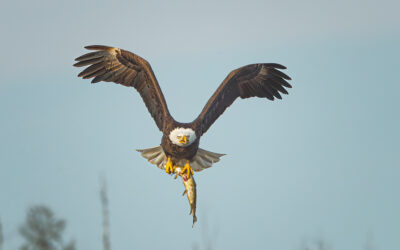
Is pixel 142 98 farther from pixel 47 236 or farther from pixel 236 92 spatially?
pixel 47 236

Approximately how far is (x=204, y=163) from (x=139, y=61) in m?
1.70

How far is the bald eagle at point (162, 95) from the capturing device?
14078 millimetres

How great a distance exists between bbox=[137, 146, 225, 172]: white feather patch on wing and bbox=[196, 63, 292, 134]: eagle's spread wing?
42 centimetres

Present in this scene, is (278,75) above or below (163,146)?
above

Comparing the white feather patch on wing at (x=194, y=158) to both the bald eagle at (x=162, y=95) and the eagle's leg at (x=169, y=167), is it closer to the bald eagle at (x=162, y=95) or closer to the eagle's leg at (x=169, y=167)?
the bald eagle at (x=162, y=95)

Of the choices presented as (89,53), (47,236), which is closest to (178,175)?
(89,53)

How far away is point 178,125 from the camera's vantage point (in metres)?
14.0

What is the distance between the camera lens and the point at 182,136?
45.3 ft

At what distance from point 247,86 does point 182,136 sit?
2.19m

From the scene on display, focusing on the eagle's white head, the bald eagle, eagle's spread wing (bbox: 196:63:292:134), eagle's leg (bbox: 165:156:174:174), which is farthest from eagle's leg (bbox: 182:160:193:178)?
eagle's spread wing (bbox: 196:63:292:134)

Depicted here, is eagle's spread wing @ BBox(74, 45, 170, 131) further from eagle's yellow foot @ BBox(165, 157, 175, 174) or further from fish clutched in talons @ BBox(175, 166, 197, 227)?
fish clutched in talons @ BBox(175, 166, 197, 227)

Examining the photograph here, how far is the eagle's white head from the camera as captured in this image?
1381 centimetres

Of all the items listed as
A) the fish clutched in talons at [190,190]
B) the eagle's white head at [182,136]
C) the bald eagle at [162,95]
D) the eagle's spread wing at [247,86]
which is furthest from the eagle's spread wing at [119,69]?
the fish clutched in talons at [190,190]

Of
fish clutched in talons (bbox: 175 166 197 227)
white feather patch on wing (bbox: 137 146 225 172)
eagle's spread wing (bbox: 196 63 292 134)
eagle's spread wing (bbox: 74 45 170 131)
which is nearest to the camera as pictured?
fish clutched in talons (bbox: 175 166 197 227)
